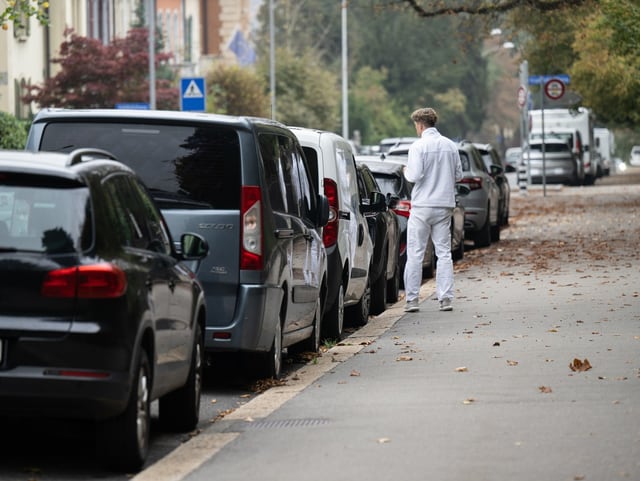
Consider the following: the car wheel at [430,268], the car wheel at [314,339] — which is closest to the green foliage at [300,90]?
the car wheel at [430,268]

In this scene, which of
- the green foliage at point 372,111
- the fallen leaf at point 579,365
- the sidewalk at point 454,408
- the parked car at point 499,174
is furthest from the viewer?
the green foliage at point 372,111

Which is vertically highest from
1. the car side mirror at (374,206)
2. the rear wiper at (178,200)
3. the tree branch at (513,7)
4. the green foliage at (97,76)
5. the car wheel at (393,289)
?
the tree branch at (513,7)

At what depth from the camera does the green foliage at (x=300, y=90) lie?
9106 cm

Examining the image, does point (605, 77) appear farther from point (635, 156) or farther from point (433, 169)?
point (635, 156)

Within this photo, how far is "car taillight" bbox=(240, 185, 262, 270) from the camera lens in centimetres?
1084

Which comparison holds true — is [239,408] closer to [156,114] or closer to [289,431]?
[289,431]

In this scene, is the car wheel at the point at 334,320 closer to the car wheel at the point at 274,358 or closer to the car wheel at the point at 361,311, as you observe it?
the car wheel at the point at 361,311

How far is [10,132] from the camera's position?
3891cm

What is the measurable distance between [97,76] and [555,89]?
1488 centimetres

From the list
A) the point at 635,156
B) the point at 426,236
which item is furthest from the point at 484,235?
the point at 635,156

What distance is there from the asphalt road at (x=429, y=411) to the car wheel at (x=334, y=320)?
0.21m

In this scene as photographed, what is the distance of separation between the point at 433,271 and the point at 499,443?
46.6 ft

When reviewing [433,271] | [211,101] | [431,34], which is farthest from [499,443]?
[431,34]

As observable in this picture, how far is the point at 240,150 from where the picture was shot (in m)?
10.9
